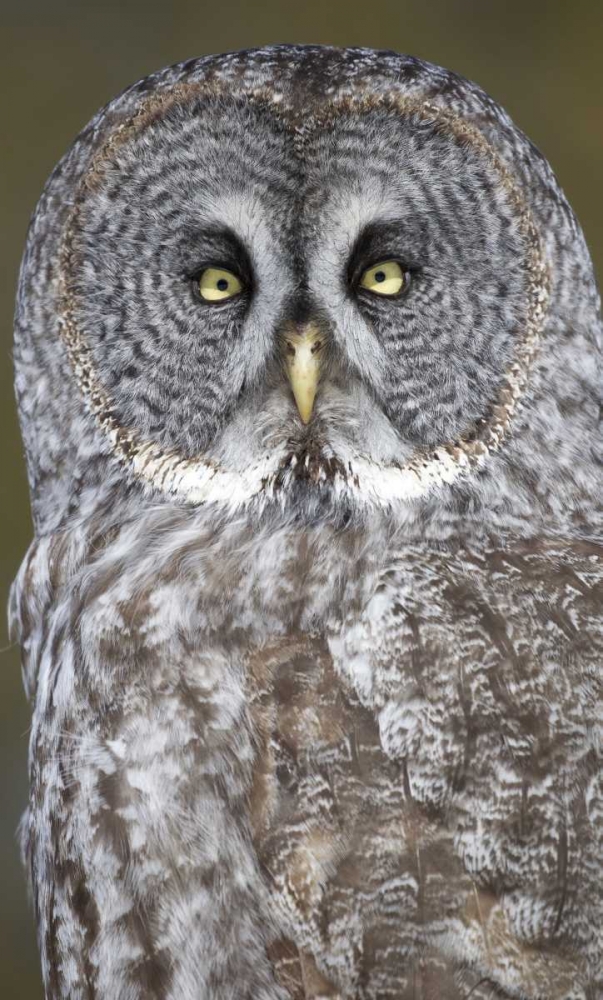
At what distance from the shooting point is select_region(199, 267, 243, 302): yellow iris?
4.24 ft

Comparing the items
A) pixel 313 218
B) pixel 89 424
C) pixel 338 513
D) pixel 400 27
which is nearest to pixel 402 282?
pixel 313 218

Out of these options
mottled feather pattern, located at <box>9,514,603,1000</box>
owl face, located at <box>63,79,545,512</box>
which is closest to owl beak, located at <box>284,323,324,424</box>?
owl face, located at <box>63,79,545,512</box>

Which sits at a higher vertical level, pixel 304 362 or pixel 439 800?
pixel 304 362

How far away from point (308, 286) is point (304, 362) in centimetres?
8

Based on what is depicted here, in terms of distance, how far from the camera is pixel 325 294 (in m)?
1.25

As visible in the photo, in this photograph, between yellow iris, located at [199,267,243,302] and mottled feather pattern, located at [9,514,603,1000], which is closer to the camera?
mottled feather pattern, located at [9,514,603,1000]

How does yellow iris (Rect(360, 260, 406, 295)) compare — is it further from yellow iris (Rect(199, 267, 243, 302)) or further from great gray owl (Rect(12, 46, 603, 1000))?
yellow iris (Rect(199, 267, 243, 302))

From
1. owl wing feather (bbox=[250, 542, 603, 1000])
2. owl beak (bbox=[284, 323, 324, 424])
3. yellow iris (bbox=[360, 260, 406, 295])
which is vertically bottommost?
owl wing feather (bbox=[250, 542, 603, 1000])

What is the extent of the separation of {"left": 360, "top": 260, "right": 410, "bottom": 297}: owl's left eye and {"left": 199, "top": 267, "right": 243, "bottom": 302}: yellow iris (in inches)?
5.4

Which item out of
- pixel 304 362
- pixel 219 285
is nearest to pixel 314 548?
pixel 304 362

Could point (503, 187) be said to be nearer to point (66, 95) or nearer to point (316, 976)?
point (316, 976)

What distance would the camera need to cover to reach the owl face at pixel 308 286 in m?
1.24

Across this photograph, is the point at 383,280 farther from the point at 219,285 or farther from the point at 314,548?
the point at 314,548

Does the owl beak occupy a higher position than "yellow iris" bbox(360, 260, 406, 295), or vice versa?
"yellow iris" bbox(360, 260, 406, 295)
